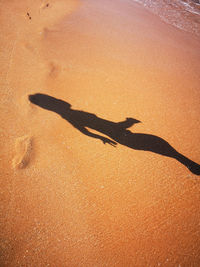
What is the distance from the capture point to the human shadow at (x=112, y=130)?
3598 millimetres

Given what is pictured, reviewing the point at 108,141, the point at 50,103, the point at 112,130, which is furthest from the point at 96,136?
the point at 50,103

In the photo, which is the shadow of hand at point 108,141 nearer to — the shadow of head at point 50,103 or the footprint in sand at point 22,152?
the shadow of head at point 50,103

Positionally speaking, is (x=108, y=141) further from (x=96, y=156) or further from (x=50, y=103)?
(x=50, y=103)

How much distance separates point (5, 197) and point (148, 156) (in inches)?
115

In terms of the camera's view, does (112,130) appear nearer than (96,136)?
No

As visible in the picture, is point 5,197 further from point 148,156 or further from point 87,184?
point 148,156

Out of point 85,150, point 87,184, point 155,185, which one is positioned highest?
point 155,185

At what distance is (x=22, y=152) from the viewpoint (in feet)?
10.8

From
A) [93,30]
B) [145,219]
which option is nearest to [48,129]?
[145,219]

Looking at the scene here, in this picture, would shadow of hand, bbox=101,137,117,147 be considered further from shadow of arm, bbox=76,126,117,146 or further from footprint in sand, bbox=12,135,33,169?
footprint in sand, bbox=12,135,33,169

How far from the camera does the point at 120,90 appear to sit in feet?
15.4


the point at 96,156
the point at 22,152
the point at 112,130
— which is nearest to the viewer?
the point at 22,152

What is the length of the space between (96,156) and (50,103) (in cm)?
195

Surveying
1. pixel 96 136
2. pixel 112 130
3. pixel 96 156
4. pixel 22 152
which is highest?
pixel 112 130
